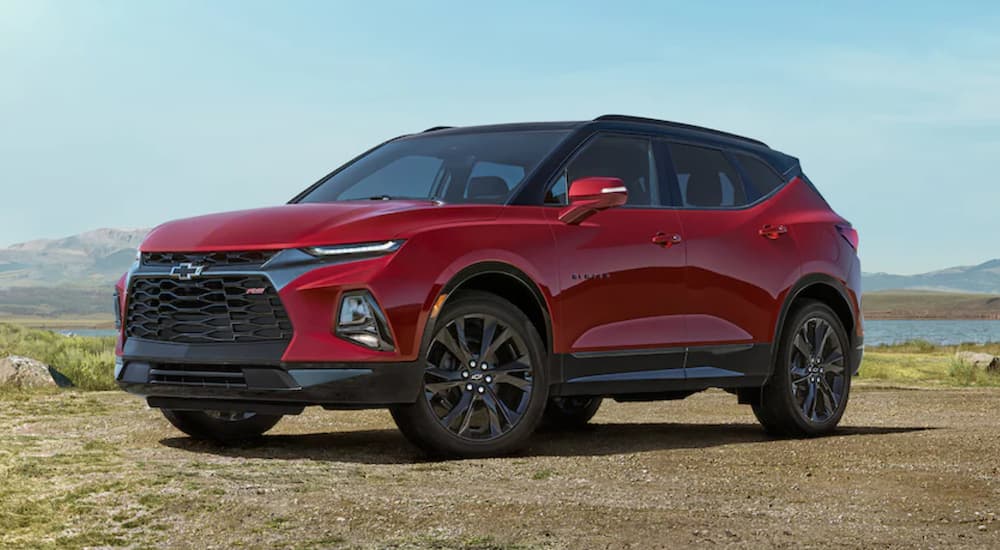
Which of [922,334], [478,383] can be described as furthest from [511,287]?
[922,334]

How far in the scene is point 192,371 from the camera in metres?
7.77

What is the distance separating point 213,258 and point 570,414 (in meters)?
3.94

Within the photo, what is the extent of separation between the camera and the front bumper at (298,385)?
24.1ft

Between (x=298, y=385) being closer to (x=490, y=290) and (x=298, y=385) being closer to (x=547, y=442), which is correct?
(x=490, y=290)

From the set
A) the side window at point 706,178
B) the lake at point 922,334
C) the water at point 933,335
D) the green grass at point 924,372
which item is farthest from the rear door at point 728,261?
the water at point 933,335

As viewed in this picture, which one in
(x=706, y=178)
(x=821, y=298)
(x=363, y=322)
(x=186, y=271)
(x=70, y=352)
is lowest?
(x=70, y=352)

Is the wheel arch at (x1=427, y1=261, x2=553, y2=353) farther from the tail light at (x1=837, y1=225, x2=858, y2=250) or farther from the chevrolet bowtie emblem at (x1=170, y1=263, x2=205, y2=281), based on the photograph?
the tail light at (x1=837, y1=225, x2=858, y2=250)

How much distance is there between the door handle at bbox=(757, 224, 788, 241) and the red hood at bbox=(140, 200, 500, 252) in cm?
254

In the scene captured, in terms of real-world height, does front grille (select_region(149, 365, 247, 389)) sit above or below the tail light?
below

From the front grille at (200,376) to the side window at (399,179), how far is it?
5.49 feet

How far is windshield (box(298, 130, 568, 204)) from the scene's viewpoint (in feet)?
27.8

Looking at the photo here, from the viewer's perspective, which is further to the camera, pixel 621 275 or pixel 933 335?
pixel 933 335

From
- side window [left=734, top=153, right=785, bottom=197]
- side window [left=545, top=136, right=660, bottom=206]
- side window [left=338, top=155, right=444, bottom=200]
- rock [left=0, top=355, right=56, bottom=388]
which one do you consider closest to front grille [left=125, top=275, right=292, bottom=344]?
side window [left=338, top=155, right=444, bottom=200]

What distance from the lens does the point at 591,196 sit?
26.7 feet
